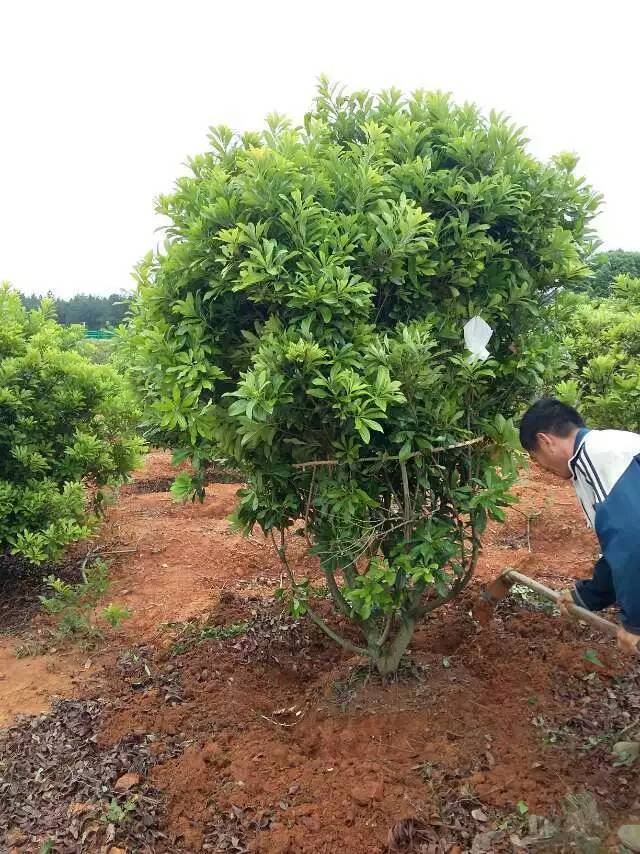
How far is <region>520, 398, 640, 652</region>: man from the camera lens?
2.52 meters

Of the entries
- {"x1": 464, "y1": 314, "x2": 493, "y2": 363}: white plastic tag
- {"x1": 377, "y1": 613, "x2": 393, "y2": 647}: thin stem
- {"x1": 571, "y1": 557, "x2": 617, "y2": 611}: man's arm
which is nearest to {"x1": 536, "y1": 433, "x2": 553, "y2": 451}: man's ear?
{"x1": 464, "y1": 314, "x2": 493, "y2": 363}: white plastic tag

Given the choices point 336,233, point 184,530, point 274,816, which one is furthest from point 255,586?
point 336,233

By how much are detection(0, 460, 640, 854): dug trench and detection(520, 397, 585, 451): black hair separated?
162 cm

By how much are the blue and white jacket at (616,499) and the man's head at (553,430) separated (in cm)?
5

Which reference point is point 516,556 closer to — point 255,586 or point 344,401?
point 255,586

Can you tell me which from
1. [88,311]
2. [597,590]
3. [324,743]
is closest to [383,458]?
[597,590]

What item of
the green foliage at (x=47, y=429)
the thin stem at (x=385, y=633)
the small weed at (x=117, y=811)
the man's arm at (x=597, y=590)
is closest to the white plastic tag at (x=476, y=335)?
the man's arm at (x=597, y=590)

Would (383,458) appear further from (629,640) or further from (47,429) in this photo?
(47,429)

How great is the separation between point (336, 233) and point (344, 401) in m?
0.76

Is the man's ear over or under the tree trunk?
over

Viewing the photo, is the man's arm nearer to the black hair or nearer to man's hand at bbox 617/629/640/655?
man's hand at bbox 617/629/640/655

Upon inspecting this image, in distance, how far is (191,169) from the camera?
333cm

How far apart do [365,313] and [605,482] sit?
4.02 feet

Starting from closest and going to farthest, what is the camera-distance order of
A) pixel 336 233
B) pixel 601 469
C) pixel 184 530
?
1. pixel 601 469
2. pixel 336 233
3. pixel 184 530
